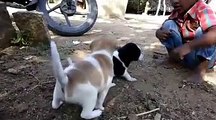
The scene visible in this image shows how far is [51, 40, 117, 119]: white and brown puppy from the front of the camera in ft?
6.20

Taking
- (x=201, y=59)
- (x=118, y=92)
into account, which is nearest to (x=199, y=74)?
(x=201, y=59)

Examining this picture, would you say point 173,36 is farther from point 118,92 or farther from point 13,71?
point 13,71

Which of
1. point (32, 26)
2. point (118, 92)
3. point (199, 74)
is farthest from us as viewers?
point (32, 26)

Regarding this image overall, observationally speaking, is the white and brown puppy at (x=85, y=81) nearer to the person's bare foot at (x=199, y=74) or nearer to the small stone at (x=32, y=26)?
the person's bare foot at (x=199, y=74)

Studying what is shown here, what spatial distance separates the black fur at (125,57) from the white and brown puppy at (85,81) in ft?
1.60

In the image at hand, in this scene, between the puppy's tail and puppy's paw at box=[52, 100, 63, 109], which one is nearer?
the puppy's tail

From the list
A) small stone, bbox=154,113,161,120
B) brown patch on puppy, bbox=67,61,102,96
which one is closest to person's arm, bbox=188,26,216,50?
small stone, bbox=154,113,161,120

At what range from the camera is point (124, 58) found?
290 cm

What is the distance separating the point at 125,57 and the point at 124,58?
0.5 inches

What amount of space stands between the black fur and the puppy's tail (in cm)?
95

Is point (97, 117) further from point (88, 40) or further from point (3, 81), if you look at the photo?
point (88, 40)

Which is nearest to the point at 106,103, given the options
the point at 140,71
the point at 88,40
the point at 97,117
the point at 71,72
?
the point at 97,117

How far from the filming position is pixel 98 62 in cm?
219

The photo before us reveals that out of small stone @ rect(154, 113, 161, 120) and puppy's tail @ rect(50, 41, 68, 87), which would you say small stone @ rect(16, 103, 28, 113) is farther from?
small stone @ rect(154, 113, 161, 120)
